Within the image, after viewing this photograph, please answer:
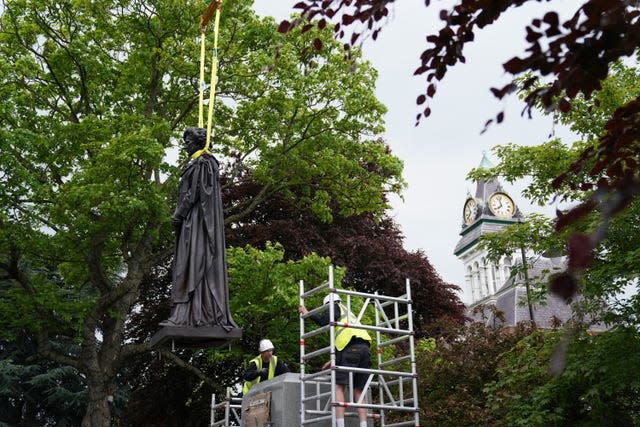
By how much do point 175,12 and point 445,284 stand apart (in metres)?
11.2

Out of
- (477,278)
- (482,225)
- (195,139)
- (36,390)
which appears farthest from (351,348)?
(477,278)

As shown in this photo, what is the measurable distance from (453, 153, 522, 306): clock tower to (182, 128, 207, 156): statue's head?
62.4 m

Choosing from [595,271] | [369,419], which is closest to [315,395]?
[369,419]

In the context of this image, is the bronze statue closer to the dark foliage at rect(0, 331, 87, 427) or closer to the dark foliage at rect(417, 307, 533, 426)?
the dark foliage at rect(417, 307, 533, 426)

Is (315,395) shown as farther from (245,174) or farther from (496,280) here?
(496,280)

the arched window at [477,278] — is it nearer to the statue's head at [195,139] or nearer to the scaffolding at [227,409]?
the scaffolding at [227,409]

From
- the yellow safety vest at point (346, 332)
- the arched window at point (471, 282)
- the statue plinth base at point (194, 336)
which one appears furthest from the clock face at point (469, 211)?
the statue plinth base at point (194, 336)

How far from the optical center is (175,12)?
17656 mm

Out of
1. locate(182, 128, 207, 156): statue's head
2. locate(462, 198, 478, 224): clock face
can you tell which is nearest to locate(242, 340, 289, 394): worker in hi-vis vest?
locate(182, 128, 207, 156): statue's head

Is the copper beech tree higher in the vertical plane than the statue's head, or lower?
lower

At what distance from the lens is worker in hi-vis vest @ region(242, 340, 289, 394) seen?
9414mm

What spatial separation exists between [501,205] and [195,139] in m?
68.7

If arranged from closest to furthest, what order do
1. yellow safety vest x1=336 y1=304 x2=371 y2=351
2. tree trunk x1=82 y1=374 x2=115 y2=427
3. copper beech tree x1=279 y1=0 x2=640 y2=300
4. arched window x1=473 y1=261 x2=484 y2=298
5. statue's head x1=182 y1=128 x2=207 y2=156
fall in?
copper beech tree x1=279 y1=0 x2=640 y2=300
yellow safety vest x1=336 y1=304 x2=371 y2=351
statue's head x1=182 y1=128 x2=207 y2=156
tree trunk x1=82 y1=374 x2=115 y2=427
arched window x1=473 y1=261 x2=484 y2=298

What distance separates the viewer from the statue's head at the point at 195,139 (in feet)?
29.3
